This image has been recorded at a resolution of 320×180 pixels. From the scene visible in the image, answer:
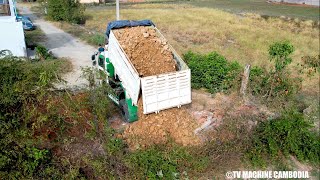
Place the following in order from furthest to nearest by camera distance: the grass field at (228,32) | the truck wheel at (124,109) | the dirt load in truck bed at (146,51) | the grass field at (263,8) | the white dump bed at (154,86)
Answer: the grass field at (263,8), the grass field at (228,32), the dirt load in truck bed at (146,51), the truck wheel at (124,109), the white dump bed at (154,86)

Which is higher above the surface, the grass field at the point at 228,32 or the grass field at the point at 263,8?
the grass field at the point at 263,8

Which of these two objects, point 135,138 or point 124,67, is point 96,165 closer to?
point 135,138

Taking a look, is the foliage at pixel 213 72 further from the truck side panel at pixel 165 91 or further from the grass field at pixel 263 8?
the grass field at pixel 263 8

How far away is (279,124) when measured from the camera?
28.2 feet

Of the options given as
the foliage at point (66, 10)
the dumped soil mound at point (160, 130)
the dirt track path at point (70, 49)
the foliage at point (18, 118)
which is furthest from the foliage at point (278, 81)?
the foliage at point (66, 10)

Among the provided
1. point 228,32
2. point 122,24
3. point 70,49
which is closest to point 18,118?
point 122,24

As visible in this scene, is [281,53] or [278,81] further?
[278,81]

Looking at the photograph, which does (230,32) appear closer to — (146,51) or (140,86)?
(146,51)

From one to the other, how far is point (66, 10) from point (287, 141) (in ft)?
88.0

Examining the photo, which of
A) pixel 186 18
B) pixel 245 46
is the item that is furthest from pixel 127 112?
pixel 186 18

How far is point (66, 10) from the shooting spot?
Result: 2980cm

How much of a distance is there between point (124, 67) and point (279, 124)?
4.94m

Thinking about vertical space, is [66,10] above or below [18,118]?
above

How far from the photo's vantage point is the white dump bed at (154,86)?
8422 mm
